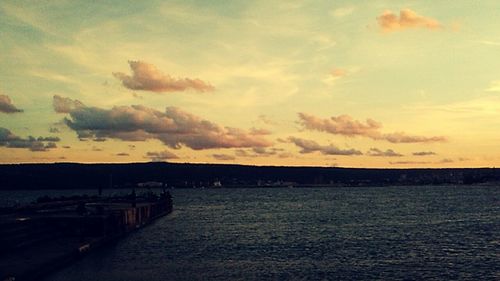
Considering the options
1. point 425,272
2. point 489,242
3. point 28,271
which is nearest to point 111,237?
point 28,271

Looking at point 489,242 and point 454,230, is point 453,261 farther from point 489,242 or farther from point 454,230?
point 454,230

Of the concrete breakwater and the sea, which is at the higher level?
the concrete breakwater

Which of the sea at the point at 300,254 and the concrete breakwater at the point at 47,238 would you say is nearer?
the concrete breakwater at the point at 47,238

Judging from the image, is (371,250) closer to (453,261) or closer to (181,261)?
(453,261)

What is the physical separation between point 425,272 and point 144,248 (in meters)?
29.1

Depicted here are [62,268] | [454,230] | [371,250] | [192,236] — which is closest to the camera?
[62,268]

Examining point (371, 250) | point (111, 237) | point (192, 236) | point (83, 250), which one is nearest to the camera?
point (83, 250)

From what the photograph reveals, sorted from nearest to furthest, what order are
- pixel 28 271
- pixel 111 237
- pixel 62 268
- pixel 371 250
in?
pixel 28 271 → pixel 62 268 → pixel 371 250 → pixel 111 237

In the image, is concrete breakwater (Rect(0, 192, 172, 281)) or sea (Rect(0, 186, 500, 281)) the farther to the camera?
sea (Rect(0, 186, 500, 281))

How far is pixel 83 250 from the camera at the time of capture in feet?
154

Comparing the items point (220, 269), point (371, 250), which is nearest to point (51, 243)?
point (220, 269)

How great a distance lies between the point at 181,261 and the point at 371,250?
1949 centimetres

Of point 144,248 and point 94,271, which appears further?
point 144,248

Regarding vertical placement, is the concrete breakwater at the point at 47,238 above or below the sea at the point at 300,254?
above
